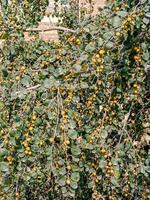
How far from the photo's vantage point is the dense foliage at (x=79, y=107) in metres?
2.08

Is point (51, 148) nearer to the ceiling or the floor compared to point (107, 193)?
nearer to the ceiling

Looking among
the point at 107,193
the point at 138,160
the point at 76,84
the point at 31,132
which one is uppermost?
the point at 76,84

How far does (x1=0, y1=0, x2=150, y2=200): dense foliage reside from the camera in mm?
2084

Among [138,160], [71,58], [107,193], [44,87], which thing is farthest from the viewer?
[107,193]

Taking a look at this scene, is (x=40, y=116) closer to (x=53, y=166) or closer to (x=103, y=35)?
(x=53, y=166)

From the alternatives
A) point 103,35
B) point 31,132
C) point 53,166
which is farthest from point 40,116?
point 103,35

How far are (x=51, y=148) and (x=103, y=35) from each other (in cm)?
55

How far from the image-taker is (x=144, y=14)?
2.12m

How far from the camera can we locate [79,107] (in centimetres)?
236

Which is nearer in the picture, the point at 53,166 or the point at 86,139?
the point at 53,166

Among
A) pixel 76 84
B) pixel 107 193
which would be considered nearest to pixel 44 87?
pixel 76 84

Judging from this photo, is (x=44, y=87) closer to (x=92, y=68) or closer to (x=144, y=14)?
(x=92, y=68)

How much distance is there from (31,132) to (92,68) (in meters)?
0.39

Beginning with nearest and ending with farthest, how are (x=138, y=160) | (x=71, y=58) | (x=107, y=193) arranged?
(x=71, y=58) < (x=138, y=160) < (x=107, y=193)
